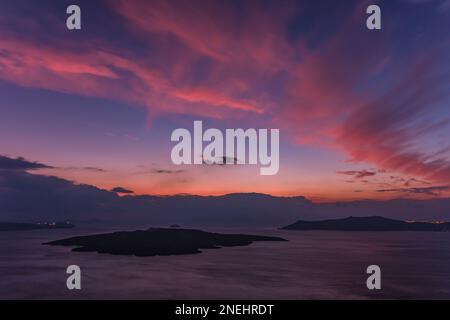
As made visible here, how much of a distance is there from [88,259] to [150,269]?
22327 millimetres

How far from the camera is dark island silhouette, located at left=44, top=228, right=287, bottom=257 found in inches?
3883

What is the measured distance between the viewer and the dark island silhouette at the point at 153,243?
3883 inches

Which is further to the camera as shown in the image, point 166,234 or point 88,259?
point 166,234

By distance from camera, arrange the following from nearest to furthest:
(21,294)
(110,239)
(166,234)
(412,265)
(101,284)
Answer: (21,294), (101,284), (412,265), (110,239), (166,234)

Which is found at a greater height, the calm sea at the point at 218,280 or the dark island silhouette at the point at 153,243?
the calm sea at the point at 218,280

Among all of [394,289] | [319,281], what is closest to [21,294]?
[319,281]

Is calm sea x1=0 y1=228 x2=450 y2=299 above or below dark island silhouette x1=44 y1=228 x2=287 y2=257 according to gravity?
above

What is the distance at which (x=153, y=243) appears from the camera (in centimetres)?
10881

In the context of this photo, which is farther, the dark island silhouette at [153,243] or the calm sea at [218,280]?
the dark island silhouette at [153,243]

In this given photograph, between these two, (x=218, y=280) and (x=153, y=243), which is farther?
(x=153, y=243)
